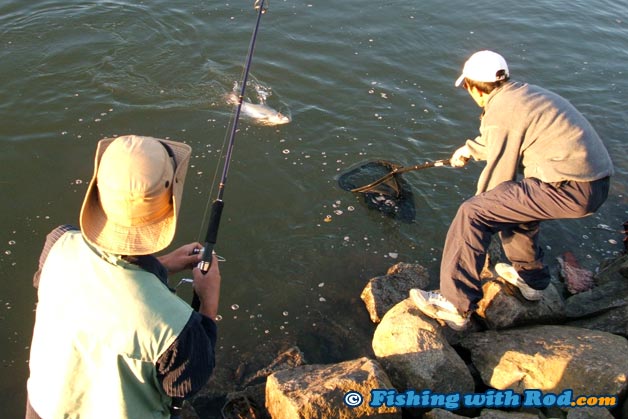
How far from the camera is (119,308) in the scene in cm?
239

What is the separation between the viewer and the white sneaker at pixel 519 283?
5539mm

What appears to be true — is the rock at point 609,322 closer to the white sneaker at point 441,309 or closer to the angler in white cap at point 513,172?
the angler in white cap at point 513,172

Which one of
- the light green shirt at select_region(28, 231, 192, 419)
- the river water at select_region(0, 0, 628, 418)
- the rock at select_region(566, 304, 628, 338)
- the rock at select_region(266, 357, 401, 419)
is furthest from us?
the river water at select_region(0, 0, 628, 418)

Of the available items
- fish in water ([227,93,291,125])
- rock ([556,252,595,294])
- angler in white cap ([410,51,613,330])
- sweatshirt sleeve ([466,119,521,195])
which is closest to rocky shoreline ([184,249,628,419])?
angler in white cap ([410,51,613,330])

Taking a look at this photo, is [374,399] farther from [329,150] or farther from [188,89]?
[188,89]

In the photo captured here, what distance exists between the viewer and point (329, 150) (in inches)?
322

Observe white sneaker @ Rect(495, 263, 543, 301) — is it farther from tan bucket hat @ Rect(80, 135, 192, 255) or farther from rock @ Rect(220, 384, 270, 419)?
tan bucket hat @ Rect(80, 135, 192, 255)

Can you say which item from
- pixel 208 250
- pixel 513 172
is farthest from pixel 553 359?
pixel 208 250

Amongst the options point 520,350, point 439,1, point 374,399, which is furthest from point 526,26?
point 374,399

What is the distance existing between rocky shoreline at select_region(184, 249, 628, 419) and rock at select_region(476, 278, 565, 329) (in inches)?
0.4

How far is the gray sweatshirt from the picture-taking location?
4.56 m

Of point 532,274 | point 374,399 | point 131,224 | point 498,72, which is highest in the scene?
point 498,72

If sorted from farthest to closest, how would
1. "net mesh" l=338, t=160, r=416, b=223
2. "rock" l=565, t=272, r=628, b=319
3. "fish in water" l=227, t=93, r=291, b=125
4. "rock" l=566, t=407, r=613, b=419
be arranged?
1. "fish in water" l=227, t=93, r=291, b=125
2. "net mesh" l=338, t=160, r=416, b=223
3. "rock" l=565, t=272, r=628, b=319
4. "rock" l=566, t=407, r=613, b=419

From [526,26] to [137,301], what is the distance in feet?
40.1
